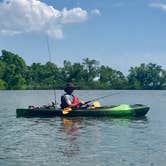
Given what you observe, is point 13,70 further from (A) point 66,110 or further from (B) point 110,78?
(A) point 66,110

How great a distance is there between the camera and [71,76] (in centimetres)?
14962

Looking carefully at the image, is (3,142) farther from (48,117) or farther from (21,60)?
(21,60)

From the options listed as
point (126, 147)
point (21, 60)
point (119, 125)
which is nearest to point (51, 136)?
point (126, 147)

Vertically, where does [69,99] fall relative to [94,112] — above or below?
above

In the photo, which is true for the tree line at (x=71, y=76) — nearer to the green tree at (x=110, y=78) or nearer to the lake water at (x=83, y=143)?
the green tree at (x=110, y=78)

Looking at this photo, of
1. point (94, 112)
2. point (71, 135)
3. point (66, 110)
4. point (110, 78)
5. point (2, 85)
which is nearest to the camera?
point (71, 135)

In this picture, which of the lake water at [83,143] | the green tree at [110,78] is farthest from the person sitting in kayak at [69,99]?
the green tree at [110,78]

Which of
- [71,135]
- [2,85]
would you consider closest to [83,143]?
[71,135]

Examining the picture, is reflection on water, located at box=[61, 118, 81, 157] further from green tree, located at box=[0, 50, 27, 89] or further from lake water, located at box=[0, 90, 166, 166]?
green tree, located at box=[0, 50, 27, 89]

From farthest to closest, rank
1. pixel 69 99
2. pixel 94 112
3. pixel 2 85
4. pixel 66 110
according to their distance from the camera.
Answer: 1. pixel 2 85
2. pixel 94 112
3. pixel 66 110
4. pixel 69 99

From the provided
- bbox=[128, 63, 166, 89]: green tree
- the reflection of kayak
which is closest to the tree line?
bbox=[128, 63, 166, 89]: green tree

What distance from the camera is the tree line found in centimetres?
13850

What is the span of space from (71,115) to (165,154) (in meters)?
14.5

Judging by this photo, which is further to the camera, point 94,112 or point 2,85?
point 2,85
